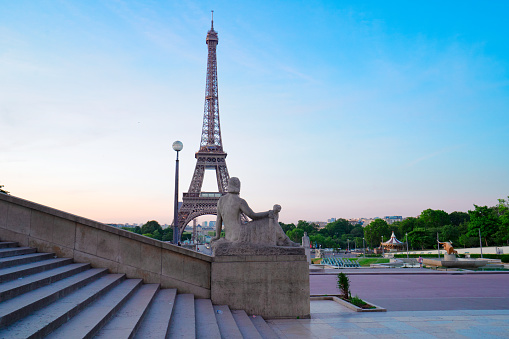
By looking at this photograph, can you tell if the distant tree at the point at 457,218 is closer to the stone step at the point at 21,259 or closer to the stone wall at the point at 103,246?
the stone wall at the point at 103,246

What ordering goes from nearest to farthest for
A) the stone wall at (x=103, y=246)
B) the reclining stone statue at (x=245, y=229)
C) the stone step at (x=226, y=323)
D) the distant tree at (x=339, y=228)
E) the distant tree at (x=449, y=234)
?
1. the stone step at (x=226, y=323)
2. the stone wall at (x=103, y=246)
3. the reclining stone statue at (x=245, y=229)
4. the distant tree at (x=449, y=234)
5. the distant tree at (x=339, y=228)

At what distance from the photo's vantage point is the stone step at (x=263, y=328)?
7086mm

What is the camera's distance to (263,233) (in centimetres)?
923

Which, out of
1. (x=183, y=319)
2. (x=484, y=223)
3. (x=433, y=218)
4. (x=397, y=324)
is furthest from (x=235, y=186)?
(x=433, y=218)

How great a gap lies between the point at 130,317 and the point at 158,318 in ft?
1.96

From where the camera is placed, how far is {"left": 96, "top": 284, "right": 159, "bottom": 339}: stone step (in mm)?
4747

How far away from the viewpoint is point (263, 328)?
7.70m

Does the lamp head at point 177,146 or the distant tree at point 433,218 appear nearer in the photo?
the lamp head at point 177,146

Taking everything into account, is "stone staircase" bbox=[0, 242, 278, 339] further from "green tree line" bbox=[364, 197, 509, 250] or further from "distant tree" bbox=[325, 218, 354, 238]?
"distant tree" bbox=[325, 218, 354, 238]

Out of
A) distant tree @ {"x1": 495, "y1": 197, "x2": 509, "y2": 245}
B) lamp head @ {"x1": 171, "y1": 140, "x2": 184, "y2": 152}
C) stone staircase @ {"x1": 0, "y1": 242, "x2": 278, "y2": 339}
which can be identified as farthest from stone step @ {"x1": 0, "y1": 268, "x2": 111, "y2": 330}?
distant tree @ {"x1": 495, "y1": 197, "x2": 509, "y2": 245}

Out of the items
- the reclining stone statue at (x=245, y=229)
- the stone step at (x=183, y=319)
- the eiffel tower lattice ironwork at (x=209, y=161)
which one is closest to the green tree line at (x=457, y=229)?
the eiffel tower lattice ironwork at (x=209, y=161)

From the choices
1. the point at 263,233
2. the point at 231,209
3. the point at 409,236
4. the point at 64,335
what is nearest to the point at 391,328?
the point at 263,233

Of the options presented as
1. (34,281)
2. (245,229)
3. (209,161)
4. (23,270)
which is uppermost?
(209,161)

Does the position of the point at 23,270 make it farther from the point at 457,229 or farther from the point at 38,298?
the point at 457,229
